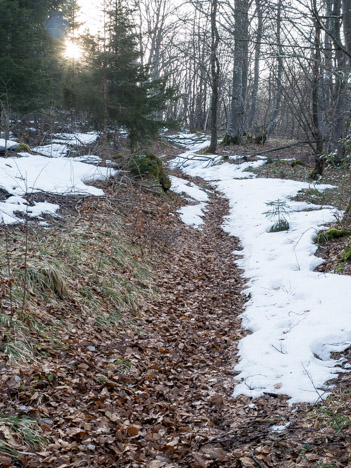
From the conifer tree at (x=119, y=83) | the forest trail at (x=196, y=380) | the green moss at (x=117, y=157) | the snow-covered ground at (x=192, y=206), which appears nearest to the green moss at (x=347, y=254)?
the forest trail at (x=196, y=380)

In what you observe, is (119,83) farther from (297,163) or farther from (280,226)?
(297,163)

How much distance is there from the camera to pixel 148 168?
11445 mm

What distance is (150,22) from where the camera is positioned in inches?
1344

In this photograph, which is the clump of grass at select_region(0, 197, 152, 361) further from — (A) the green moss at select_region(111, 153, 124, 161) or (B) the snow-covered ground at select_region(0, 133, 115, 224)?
(A) the green moss at select_region(111, 153, 124, 161)

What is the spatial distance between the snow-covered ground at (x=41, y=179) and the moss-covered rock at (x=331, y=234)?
526cm

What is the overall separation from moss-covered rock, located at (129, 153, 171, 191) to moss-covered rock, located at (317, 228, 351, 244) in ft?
18.4

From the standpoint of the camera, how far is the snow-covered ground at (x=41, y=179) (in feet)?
23.5

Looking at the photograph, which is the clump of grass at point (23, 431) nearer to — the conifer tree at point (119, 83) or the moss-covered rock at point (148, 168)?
the moss-covered rock at point (148, 168)

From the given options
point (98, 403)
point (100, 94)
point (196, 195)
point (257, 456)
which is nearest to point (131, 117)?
point (100, 94)

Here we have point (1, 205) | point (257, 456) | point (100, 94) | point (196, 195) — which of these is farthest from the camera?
point (196, 195)

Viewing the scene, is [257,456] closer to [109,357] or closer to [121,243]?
[109,357]

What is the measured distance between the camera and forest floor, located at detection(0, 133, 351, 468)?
288 centimetres

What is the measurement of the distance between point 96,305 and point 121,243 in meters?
2.18

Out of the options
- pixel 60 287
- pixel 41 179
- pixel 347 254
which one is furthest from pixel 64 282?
pixel 347 254
